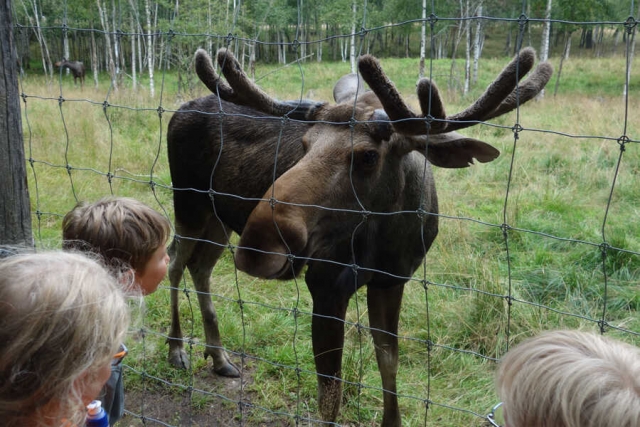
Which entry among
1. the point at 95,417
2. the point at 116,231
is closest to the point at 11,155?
the point at 116,231

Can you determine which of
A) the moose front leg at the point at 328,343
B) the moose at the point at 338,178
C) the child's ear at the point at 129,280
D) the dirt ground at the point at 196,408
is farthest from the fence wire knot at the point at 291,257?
the dirt ground at the point at 196,408

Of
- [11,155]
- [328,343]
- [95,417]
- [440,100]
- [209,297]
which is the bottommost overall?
[209,297]

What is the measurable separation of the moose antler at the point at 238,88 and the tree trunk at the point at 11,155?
923 mm

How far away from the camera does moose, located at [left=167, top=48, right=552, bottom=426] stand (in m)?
2.66

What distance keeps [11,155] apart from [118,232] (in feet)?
3.84

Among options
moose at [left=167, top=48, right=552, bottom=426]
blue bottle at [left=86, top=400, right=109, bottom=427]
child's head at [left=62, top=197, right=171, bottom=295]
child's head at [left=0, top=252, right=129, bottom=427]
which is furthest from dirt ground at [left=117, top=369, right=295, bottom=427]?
child's head at [left=0, top=252, right=129, bottom=427]

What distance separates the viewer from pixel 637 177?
7.71 meters

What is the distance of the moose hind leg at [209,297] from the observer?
4184 mm

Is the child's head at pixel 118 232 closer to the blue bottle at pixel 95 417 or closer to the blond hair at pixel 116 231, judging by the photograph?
the blond hair at pixel 116 231

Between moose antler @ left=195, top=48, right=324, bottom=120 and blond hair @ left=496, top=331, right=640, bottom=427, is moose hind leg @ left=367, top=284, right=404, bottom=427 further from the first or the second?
blond hair @ left=496, top=331, right=640, bottom=427

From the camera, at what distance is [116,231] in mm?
2188

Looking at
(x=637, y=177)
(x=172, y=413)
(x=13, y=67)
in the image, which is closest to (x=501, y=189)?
(x=637, y=177)

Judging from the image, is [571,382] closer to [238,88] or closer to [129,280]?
[129,280]

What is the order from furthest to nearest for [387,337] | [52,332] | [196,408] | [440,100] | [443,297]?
[443,297]
[196,408]
[387,337]
[440,100]
[52,332]
